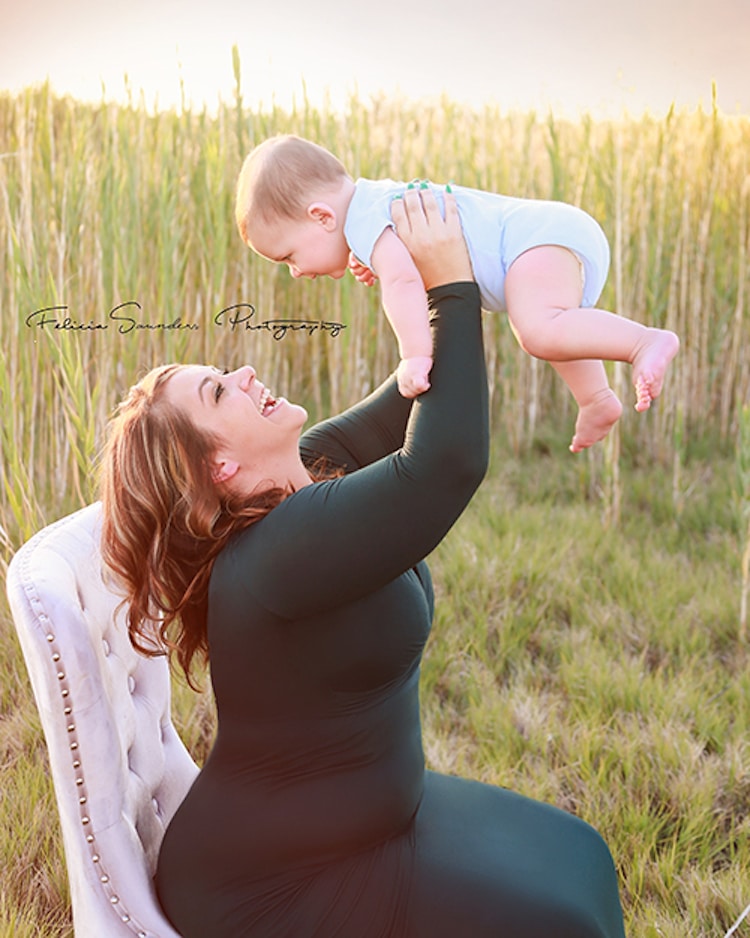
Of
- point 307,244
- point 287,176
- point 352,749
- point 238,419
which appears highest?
point 287,176

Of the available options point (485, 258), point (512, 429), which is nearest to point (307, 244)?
point (485, 258)

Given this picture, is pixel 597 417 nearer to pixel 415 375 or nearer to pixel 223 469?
pixel 415 375

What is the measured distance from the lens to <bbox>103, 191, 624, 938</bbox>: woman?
1.20 metres

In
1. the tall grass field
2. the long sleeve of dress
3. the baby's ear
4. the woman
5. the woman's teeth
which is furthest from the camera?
the tall grass field

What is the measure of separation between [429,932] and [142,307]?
2.16 metres

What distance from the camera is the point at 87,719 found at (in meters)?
1.22

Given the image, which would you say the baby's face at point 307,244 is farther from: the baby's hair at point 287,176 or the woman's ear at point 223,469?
the woman's ear at point 223,469

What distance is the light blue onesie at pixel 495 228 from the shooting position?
1327 mm

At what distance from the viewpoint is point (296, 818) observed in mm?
1267

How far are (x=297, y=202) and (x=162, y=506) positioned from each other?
1.69ft

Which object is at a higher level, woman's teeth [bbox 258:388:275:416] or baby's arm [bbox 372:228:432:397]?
baby's arm [bbox 372:228:432:397]

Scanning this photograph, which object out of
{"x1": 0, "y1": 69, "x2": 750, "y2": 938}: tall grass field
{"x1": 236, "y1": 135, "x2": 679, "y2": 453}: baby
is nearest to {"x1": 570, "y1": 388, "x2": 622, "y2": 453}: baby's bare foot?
{"x1": 236, "y1": 135, "x2": 679, "y2": 453}: baby

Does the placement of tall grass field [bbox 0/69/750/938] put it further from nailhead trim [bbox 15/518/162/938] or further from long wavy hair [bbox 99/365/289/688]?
long wavy hair [bbox 99/365/289/688]

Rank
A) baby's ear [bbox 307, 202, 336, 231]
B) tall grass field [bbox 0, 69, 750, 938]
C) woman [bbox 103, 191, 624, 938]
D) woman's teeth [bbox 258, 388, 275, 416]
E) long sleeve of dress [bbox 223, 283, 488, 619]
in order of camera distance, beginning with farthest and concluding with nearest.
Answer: tall grass field [bbox 0, 69, 750, 938] < baby's ear [bbox 307, 202, 336, 231] < woman's teeth [bbox 258, 388, 275, 416] < woman [bbox 103, 191, 624, 938] < long sleeve of dress [bbox 223, 283, 488, 619]
